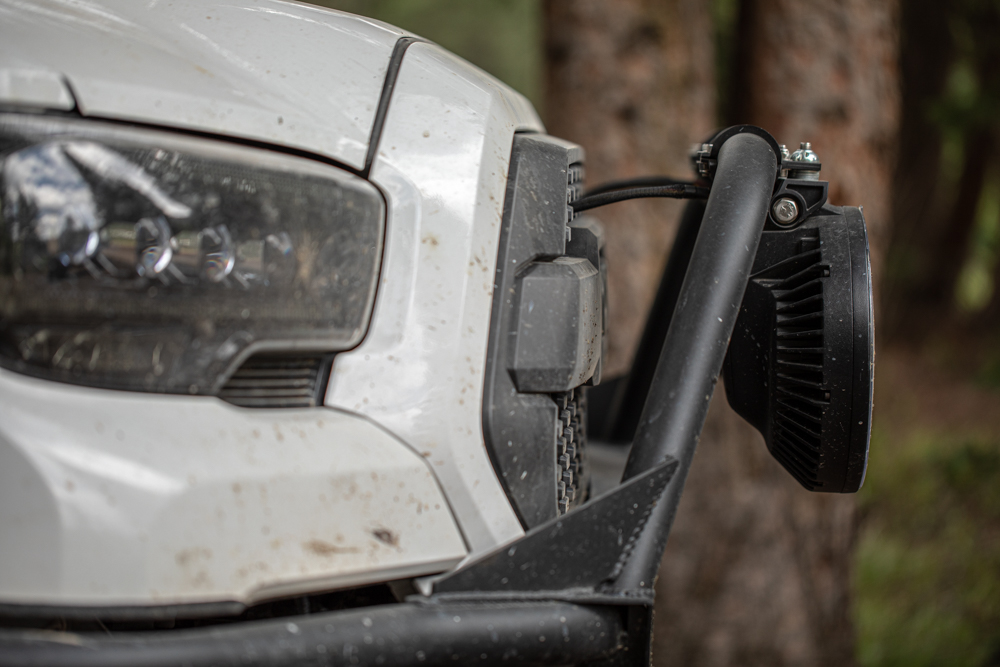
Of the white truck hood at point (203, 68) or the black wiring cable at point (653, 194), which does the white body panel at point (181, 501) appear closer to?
the white truck hood at point (203, 68)

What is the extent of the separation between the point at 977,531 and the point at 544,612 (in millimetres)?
4750

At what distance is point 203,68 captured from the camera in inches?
37.6

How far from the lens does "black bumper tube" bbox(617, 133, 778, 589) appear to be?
42.3 inches

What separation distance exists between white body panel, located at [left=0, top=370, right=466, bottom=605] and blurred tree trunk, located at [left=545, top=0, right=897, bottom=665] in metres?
2.41

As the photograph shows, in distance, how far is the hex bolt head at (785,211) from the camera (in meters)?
1.33

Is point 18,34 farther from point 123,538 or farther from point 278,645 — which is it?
point 278,645

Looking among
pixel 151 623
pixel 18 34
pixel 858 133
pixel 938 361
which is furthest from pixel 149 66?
pixel 938 361

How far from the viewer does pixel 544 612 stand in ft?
3.10

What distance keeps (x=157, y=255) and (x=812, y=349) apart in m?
0.99

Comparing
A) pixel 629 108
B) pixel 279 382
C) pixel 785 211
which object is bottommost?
pixel 279 382

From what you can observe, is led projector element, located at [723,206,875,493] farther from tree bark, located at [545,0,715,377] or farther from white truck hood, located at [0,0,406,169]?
tree bark, located at [545,0,715,377]

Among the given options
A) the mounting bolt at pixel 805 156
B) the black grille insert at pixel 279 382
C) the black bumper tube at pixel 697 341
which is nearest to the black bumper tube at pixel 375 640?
the black bumper tube at pixel 697 341

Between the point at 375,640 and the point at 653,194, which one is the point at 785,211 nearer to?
the point at 653,194

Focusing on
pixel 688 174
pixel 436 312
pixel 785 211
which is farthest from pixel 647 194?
pixel 688 174
